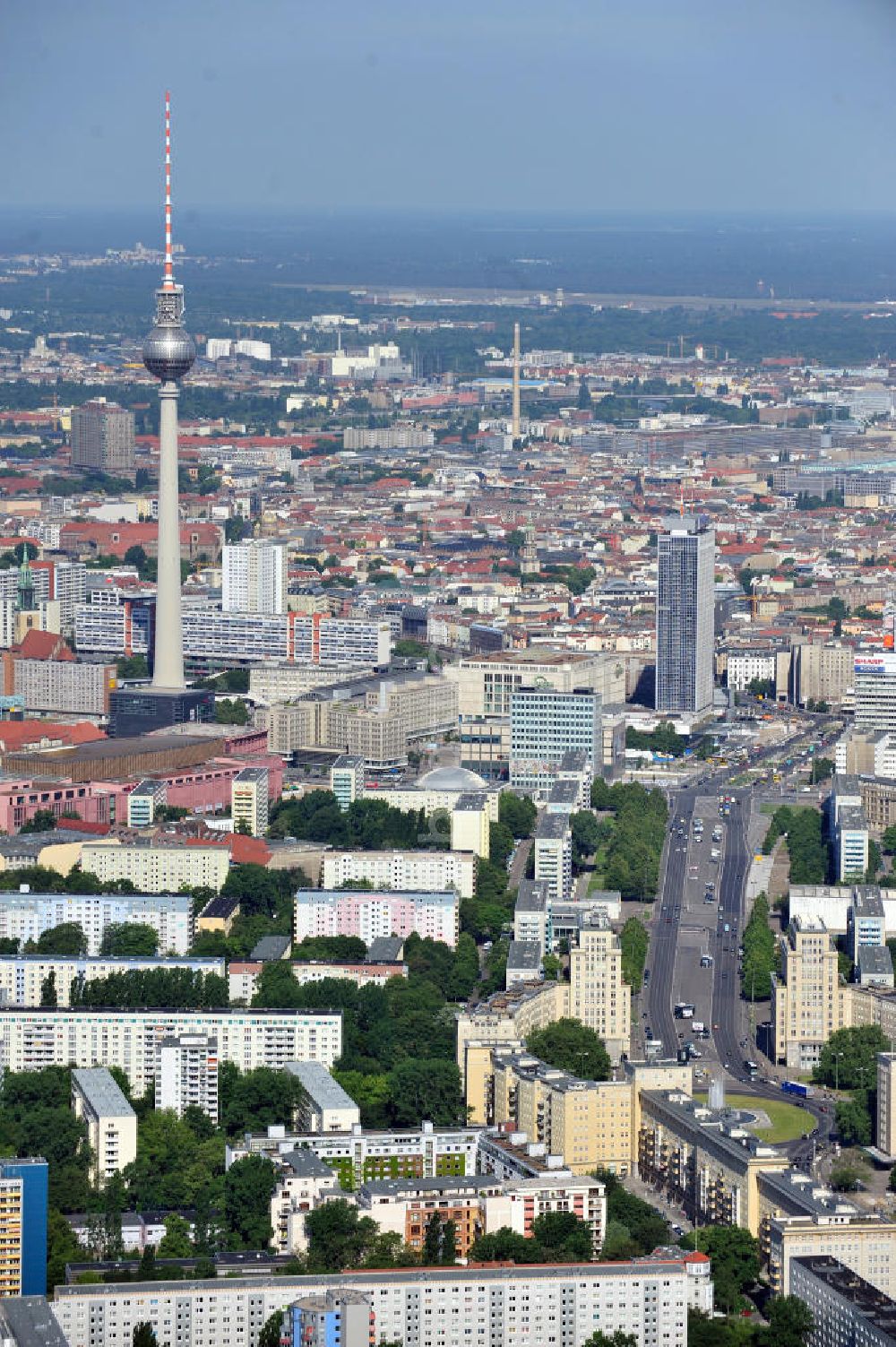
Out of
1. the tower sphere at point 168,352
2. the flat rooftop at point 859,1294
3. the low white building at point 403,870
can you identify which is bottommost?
the flat rooftop at point 859,1294

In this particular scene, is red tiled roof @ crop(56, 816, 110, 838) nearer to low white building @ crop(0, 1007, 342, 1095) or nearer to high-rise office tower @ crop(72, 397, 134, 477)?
low white building @ crop(0, 1007, 342, 1095)

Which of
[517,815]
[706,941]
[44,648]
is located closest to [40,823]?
[517,815]

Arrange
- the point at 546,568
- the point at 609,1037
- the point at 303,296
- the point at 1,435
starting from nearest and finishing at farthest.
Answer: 1. the point at 609,1037
2. the point at 546,568
3. the point at 1,435
4. the point at 303,296

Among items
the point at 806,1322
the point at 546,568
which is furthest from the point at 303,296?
the point at 806,1322

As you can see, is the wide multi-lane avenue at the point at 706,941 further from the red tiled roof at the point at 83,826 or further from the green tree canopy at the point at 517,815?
the red tiled roof at the point at 83,826

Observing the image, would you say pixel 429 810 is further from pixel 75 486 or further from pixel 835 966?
pixel 75 486

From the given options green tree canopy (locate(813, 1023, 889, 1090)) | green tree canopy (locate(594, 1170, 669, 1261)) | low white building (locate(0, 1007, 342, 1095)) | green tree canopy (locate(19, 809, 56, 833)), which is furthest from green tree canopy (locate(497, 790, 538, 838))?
green tree canopy (locate(594, 1170, 669, 1261))

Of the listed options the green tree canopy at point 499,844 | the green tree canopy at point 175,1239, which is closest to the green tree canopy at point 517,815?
the green tree canopy at point 499,844
